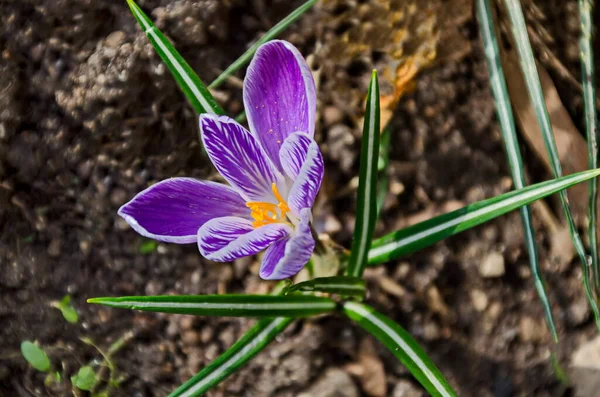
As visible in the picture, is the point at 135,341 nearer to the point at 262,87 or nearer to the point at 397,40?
the point at 262,87

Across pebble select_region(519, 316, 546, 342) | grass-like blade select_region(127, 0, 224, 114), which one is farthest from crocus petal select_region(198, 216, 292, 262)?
pebble select_region(519, 316, 546, 342)

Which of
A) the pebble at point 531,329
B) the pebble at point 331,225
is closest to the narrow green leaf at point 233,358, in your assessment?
the pebble at point 331,225

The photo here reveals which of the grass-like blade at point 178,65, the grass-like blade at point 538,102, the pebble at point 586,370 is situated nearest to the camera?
the grass-like blade at point 178,65

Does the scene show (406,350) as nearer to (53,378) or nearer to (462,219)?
(462,219)

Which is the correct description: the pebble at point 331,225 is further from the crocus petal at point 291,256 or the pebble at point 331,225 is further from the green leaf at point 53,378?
the green leaf at point 53,378

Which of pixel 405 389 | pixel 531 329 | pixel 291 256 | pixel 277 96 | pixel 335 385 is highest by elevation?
pixel 277 96

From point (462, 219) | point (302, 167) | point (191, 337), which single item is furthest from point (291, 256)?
A: point (191, 337)
